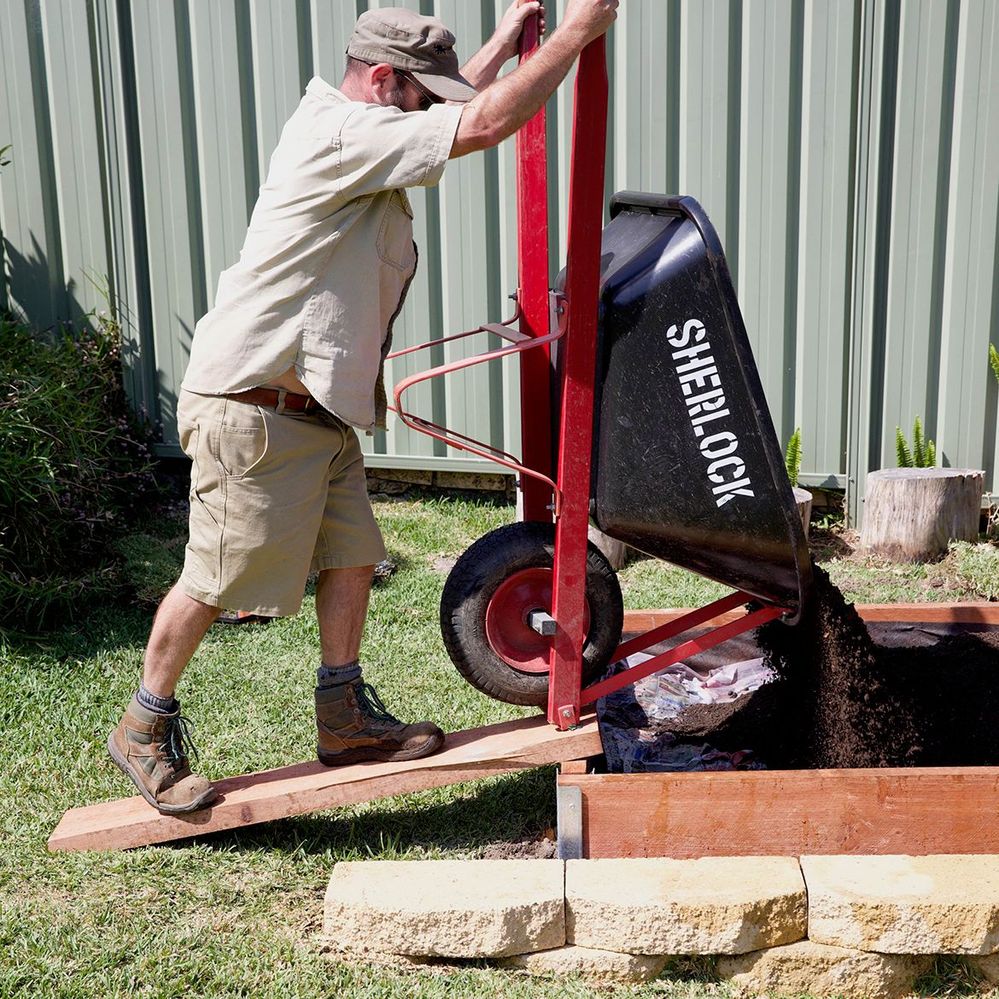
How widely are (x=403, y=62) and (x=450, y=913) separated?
1893 millimetres

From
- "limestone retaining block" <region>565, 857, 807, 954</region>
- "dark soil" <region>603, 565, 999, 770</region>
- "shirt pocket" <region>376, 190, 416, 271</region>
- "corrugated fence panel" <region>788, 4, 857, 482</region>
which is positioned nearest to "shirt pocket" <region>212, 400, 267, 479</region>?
"shirt pocket" <region>376, 190, 416, 271</region>

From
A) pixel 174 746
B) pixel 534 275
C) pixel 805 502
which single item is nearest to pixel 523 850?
pixel 174 746

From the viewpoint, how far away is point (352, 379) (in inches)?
119

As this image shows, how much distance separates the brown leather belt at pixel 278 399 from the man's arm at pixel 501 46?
918 millimetres

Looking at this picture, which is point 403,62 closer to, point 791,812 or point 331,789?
point 331,789

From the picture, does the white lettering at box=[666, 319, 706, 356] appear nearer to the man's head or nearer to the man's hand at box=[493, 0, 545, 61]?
the man's head

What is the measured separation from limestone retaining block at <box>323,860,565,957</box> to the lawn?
0.22ft

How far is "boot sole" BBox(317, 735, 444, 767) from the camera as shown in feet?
10.8

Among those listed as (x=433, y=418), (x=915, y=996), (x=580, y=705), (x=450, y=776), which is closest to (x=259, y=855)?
(x=450, y=776)

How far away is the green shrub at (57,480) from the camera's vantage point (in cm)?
479

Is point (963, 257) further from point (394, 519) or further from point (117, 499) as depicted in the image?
point (117, 499)

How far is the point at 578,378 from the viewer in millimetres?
2992

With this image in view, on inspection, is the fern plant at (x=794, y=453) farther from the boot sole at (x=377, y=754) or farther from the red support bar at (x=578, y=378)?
the boot sole at (x=377, y=754)

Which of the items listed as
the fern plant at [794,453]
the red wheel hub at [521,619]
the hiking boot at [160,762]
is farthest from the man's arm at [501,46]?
the fern plant at [794,453]
